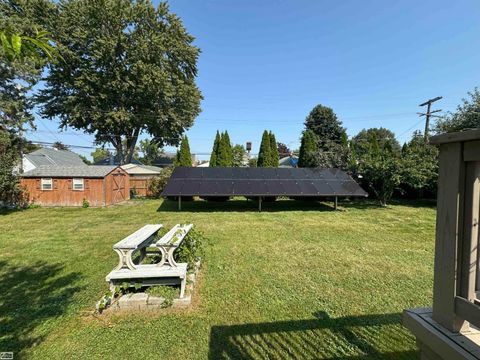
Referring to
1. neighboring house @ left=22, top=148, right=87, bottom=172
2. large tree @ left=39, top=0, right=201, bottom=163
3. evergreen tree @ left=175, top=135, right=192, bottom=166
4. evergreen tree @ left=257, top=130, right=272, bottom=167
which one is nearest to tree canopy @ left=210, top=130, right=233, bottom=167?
evergreen tree @ left=175, top=135, right=192, bottom=166

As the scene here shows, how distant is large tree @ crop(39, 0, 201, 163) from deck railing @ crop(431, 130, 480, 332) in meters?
24.0

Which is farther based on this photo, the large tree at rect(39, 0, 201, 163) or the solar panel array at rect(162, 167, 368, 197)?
the large tree at rect(39, 0, 201, 163)

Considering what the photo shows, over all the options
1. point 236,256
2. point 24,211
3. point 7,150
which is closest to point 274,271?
point 236,256

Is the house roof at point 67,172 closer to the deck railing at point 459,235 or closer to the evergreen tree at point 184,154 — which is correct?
the evergreen tree at point 184,154

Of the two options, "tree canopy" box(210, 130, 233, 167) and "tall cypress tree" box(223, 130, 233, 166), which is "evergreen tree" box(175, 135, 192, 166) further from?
"tall cypress tree" box(223, 130, 233, 166)

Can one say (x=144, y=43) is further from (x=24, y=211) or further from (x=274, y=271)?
(x=274, y=271)

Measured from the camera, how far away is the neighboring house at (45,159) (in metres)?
21.2

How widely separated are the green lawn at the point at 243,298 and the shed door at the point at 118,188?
26.8 ft

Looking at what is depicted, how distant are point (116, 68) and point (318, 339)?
1004 inches

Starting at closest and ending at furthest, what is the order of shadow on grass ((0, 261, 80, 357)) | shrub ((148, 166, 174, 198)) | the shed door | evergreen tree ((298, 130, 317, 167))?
shadow on grass ((0, 261, 80, 357)), the shed door, shrub ((148, 166, 174, 198)), evergreen tree ((298, 130, 317, 167))

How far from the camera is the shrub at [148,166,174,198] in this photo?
60.4 ft

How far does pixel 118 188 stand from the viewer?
1700cm

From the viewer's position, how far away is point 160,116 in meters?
24.3

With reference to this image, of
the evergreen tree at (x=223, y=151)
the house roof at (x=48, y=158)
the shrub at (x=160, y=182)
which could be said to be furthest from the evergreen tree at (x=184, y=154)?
the house roof at (x=48, y=158)
